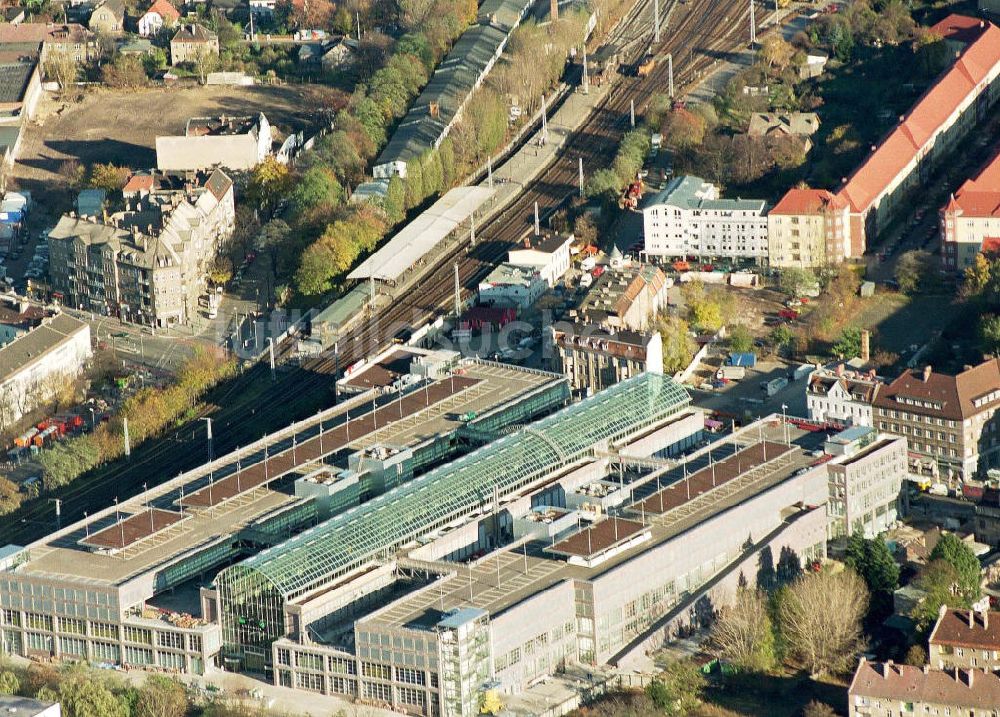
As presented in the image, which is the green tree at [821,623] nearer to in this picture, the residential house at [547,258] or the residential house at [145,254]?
the residential house at [547,258]

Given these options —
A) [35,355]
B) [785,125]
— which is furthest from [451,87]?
[35,355]

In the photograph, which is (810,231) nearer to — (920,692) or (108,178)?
(108,178)

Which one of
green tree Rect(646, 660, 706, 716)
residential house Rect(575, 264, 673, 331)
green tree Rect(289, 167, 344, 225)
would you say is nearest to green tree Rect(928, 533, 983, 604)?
green tree Rect(646, 660, 706, 716)

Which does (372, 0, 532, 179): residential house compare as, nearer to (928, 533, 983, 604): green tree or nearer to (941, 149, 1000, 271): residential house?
(941, 149, 1000, 271): residential house

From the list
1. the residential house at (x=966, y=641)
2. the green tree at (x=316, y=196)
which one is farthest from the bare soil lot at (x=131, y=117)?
the residential house at (x=966, y=641)

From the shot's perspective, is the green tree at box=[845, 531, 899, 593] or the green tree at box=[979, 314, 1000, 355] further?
the green tree at box=[979, 314, 1000, 355]

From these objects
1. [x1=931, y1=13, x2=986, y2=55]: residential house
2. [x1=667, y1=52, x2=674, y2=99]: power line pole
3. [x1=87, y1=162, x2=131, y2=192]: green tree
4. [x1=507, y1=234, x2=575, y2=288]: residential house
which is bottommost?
[x1=507, y1=234, x2=575, y2=288]: residential house
